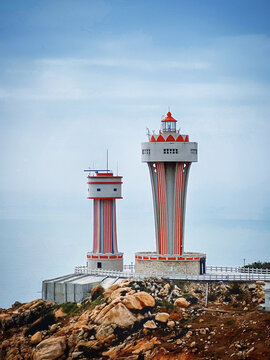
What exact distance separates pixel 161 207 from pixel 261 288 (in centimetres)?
1151

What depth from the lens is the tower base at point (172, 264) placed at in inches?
2931

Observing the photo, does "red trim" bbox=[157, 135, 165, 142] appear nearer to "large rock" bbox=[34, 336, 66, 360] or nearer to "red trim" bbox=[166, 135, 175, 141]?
"red trim" bbox=[166, 135, 175, 141]

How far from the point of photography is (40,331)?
70938 mm

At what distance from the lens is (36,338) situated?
69938 mm

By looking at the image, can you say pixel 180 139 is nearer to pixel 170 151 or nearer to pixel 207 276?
pixel 170 151

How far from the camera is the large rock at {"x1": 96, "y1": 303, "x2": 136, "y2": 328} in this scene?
218ft

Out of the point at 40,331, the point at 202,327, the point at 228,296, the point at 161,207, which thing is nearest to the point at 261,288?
the point at 228,296

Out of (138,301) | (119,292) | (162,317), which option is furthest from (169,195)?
(162,317)

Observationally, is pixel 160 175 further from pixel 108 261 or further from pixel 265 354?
pixel 265 354

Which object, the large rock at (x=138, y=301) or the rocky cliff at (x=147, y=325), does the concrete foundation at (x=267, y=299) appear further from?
the large rock at (x=138, y=301)

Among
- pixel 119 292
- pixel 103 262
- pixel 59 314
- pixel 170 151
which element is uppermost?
pixel 170 151

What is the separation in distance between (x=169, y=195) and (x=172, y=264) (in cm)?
543

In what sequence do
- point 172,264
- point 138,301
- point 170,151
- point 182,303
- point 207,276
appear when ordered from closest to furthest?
point 138,301
point 182,303
point 207,276
point 172,264
point 170,151

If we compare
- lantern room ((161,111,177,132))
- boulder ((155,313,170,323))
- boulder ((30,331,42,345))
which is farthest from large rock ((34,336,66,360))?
lantern room ((161,111,177,132))
